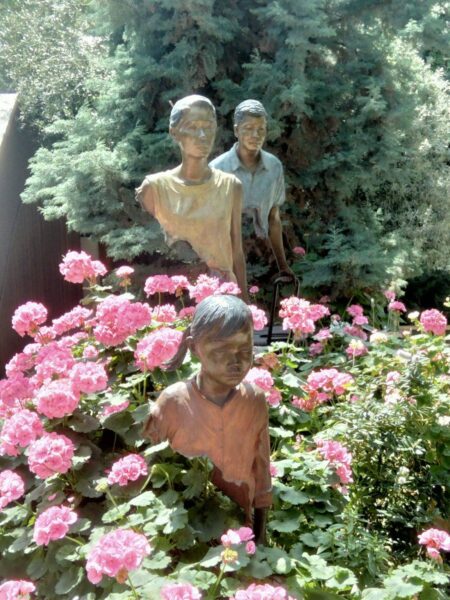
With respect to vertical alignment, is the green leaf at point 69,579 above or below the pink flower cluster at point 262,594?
below

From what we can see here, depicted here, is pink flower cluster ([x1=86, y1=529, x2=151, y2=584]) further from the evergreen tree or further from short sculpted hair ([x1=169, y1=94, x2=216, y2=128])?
the evergreen tree

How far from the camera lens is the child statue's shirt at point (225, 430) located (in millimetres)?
1866

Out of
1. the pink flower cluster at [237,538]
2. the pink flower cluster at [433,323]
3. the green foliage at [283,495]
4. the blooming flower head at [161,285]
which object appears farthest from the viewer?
the pink flower cluster at [433,323]

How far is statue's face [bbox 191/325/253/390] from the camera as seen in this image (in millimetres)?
1745

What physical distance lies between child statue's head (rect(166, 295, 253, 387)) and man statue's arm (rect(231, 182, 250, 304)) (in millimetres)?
1408

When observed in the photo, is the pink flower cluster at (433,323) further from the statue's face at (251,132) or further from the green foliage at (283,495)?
the statue's face at (251,132)

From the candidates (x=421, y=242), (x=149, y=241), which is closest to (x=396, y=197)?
(x=421, y=242)

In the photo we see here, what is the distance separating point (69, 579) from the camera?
181cm

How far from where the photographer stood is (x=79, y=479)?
210cm

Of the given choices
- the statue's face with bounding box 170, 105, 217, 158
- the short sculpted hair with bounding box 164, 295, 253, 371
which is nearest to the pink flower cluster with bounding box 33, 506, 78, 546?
the short sculpted hair with bounding box 164, 295, 253, 371

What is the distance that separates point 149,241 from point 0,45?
16.5 feet

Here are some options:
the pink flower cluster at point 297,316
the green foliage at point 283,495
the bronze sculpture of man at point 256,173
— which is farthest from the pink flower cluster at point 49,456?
the bronze sculpture of man at point 256,173

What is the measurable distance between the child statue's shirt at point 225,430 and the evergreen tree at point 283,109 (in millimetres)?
4495

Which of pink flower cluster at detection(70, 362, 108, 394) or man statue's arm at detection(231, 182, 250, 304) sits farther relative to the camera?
man statue's arm at detection(231, 182, 250, 304)
